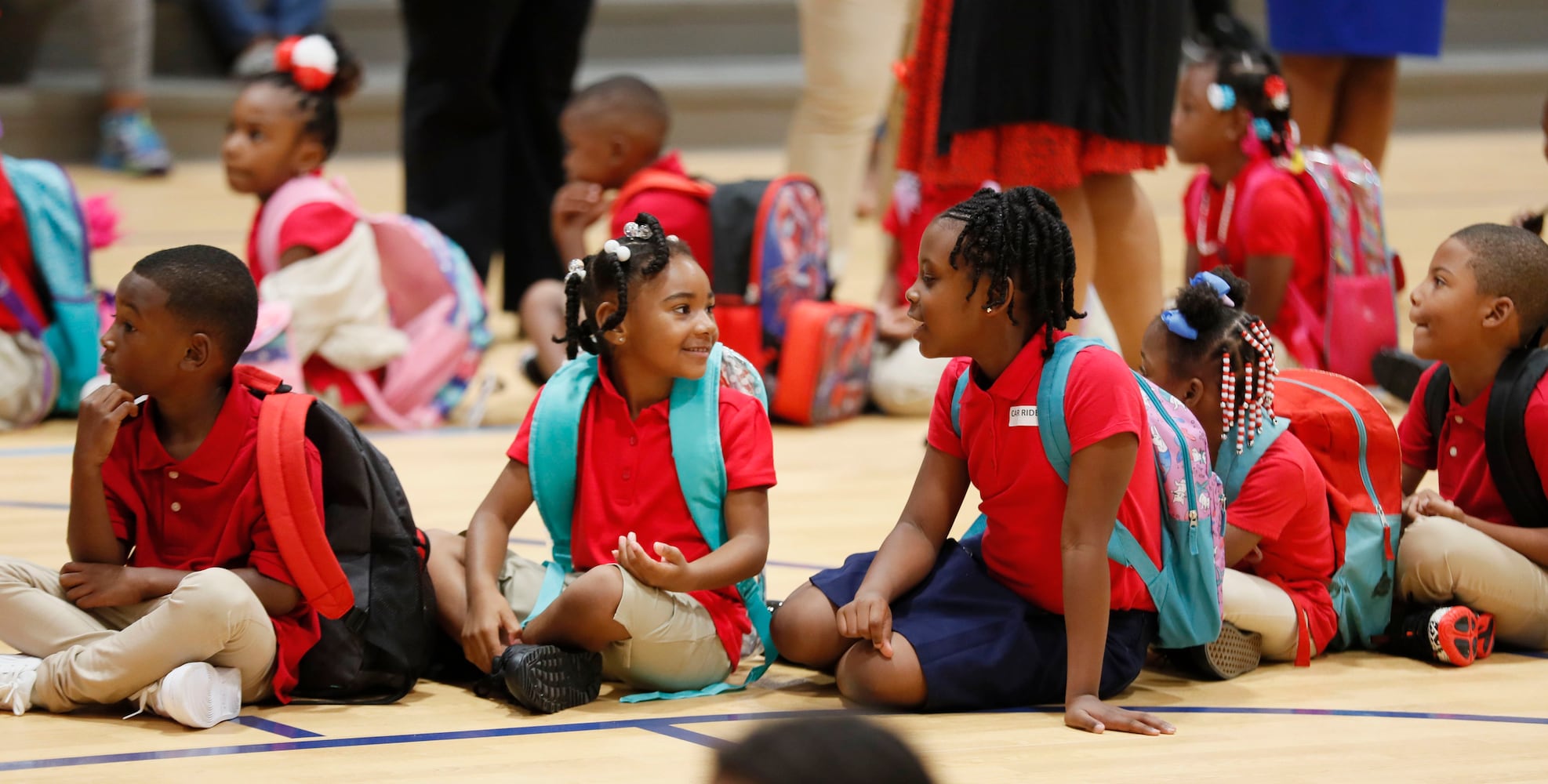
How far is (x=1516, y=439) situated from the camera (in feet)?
9.28

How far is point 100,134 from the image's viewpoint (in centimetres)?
733

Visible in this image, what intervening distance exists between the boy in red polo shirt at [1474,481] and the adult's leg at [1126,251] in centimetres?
100

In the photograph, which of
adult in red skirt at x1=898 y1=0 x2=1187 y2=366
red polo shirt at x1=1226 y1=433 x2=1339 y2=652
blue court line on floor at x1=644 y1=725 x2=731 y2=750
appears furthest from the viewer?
adult in red skirt at x1=898 y1=0 x2=1187 y2=366

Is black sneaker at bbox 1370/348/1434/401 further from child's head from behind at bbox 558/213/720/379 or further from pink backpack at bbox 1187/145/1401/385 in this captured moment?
child's head from behind at bbox 558/213/720/379

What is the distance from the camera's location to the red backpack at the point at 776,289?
14.6 ft

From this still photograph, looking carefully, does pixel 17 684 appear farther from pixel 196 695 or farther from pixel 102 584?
pixel 196 695

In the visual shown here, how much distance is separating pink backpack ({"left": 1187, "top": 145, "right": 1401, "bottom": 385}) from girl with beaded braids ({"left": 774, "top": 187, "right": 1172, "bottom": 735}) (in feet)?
7.11

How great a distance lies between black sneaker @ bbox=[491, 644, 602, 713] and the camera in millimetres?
2436

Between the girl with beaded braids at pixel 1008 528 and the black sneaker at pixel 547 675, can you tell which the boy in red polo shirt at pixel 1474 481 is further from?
the black sneaker at pixel 547 675

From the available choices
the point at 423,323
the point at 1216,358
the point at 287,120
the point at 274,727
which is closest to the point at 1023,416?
the point at 1216,358

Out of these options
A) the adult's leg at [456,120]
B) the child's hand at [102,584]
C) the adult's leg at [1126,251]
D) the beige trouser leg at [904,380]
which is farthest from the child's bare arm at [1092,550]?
the adult's leg at [456,120]

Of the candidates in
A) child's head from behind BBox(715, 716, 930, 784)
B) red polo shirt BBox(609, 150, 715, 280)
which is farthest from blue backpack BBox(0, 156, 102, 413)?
child's head from behind BBox(715, 716, 930, 784)

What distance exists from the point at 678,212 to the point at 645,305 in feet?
5.98

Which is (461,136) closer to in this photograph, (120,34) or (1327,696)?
(120,34)
